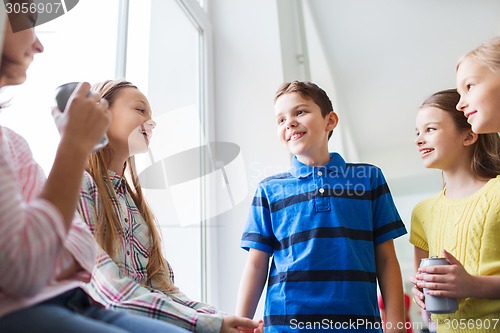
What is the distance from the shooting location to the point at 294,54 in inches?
81.9

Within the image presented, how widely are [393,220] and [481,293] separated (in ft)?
0.85

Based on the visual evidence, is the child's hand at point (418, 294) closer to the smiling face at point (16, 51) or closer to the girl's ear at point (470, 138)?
the girl's ear at point (470, 138)

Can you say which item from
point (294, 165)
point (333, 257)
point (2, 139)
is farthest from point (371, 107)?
point (2, 139)

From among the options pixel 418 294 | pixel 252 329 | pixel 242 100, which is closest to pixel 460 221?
pixel 418 294

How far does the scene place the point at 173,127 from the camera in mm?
1562

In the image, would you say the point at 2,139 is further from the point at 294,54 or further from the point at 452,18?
the point at 452,18

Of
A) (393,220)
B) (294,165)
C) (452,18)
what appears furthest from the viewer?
(452,18)

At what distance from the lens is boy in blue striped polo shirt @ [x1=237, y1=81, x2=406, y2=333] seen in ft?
3.41

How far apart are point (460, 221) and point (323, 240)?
364 mm

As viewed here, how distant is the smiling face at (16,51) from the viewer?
2.08ft

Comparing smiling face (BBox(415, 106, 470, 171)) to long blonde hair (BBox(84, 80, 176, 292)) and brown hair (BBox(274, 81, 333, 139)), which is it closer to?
brown hair (BBox(274, 81, 333, 139))

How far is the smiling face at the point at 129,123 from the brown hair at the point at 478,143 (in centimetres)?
82

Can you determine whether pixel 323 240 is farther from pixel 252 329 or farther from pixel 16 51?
pixel 16 51

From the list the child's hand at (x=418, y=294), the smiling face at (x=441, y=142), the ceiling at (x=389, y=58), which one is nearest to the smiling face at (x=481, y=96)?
the smiling face at (x=441, y=142)
